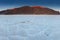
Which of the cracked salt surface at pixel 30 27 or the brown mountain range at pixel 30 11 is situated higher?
the brown mountain range at pixel 30 11

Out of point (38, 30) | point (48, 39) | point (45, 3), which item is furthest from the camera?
point (45, 3)

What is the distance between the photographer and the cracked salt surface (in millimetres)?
1137

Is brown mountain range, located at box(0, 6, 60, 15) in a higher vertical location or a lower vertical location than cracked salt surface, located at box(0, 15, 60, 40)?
higher

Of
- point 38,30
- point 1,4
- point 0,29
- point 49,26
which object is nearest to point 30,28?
point 38,30

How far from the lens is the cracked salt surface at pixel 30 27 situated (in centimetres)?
114

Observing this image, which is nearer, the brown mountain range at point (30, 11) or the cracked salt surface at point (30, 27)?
the cracked salt surface at point (30, 27)

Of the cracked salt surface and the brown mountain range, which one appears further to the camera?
the brown mountain range

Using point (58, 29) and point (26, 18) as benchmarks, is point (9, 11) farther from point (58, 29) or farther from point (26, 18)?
point (58, 29)

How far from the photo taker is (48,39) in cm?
111

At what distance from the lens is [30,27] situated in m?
1.23

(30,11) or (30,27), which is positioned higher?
(30,11)

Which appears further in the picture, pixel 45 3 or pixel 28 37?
pixel 45 3

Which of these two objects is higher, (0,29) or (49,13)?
(49,13)

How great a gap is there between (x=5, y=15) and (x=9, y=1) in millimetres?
167
